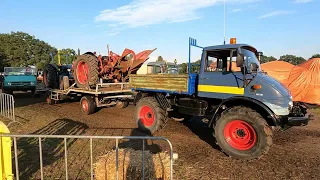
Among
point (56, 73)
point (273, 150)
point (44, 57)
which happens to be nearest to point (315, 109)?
point (273, 150)

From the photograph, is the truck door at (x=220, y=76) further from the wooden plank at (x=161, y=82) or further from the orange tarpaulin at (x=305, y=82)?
the orange tarpaulin at (x=305, y=82)

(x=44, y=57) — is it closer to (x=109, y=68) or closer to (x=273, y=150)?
(x=109, y=68)

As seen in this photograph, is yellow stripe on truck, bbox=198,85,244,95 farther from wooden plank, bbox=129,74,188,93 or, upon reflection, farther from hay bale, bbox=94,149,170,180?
hay bale, bbox=94,149,170,180

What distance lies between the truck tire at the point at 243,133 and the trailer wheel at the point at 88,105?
599cm

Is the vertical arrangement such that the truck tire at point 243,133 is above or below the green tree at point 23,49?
below

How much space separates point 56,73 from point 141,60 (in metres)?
5.62

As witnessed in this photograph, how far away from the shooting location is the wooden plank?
258 inches

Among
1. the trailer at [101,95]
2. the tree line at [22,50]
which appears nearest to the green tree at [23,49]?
the tree line at [22,50]

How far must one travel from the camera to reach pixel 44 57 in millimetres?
77250

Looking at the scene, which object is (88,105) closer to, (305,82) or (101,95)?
(101,95)

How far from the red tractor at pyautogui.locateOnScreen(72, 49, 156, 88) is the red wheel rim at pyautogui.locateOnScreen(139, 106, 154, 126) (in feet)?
11.0

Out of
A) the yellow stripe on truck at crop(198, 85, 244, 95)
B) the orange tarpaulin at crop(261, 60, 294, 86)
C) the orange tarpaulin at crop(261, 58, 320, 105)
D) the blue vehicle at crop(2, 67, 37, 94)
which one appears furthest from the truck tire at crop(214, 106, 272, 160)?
the blue vehicle at crop(2, 67, 37, 94)

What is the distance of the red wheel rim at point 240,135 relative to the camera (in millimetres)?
5359

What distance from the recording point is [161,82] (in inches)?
278
